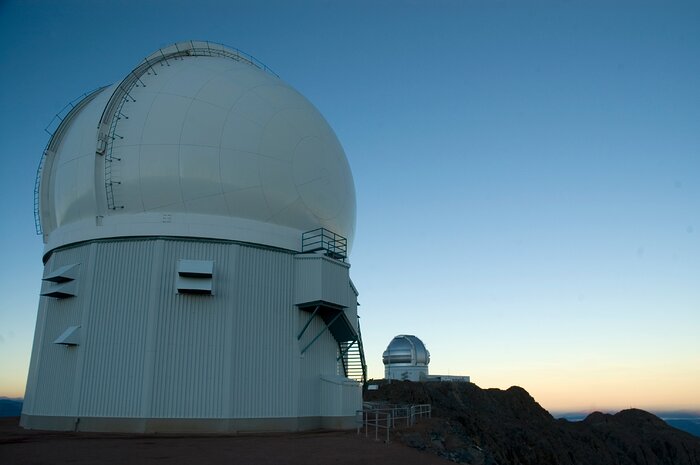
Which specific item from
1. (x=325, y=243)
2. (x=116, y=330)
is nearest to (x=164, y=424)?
(x=116, y=330)

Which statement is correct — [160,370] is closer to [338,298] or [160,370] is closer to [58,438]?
[58,438]

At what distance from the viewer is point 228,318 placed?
17688mm

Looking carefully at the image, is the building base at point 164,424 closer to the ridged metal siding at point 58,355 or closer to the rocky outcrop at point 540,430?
the ridged metal siding at point 58,355

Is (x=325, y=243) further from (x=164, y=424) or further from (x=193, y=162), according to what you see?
(x=164, y=424)

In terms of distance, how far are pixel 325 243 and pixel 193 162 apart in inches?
229

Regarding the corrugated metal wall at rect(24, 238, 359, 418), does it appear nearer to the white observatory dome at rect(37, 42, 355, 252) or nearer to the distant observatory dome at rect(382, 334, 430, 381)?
the white observatory dome at rect(37, 42, 355, 252)

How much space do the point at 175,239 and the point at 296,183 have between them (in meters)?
4.86

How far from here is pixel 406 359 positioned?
5178 centimetres

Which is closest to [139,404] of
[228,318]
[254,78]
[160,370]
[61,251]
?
[160,370]

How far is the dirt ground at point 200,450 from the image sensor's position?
35.2ft

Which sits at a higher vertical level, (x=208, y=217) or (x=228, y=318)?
(x=208, y=217)

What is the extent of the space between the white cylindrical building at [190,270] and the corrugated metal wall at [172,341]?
0.05 meters

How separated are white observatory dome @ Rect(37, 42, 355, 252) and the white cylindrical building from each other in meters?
0.05

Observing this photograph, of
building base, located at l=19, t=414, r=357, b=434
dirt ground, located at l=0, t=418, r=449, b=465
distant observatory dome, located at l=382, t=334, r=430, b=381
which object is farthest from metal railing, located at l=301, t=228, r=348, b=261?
distant observatory dome, located at l=382, t=334, r=430, b=381
